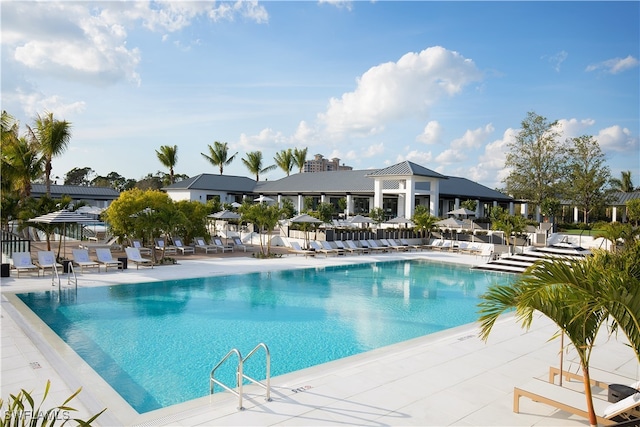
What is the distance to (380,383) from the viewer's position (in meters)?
6.10

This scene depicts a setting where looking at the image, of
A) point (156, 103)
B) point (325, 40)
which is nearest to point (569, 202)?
point (325, 40)

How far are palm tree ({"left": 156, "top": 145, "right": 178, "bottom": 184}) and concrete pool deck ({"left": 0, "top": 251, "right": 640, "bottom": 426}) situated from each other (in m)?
45.9

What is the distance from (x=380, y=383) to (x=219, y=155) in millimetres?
54430

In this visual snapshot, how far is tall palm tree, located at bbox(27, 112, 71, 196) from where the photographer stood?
21328 mm

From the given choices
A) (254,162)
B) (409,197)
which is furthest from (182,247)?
(254,162)

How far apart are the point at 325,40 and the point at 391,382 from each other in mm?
12929

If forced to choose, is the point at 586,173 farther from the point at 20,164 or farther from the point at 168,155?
the point at 168,155

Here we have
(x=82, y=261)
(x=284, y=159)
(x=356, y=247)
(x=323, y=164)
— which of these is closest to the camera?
(x=82, y=261)

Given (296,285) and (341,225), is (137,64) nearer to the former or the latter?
(296,285)

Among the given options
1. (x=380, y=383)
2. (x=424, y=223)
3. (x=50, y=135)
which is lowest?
(x=380, y=383)

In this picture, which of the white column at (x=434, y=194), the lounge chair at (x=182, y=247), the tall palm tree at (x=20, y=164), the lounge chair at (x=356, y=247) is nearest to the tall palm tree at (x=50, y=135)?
the tall palm tree at (x=20, y=164)

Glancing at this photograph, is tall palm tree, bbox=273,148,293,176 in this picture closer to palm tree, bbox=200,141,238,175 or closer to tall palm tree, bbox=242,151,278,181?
tall palm tree, bbox=242,151,278,181

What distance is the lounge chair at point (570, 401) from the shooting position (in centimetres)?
438

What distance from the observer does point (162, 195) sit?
21.6 metres
